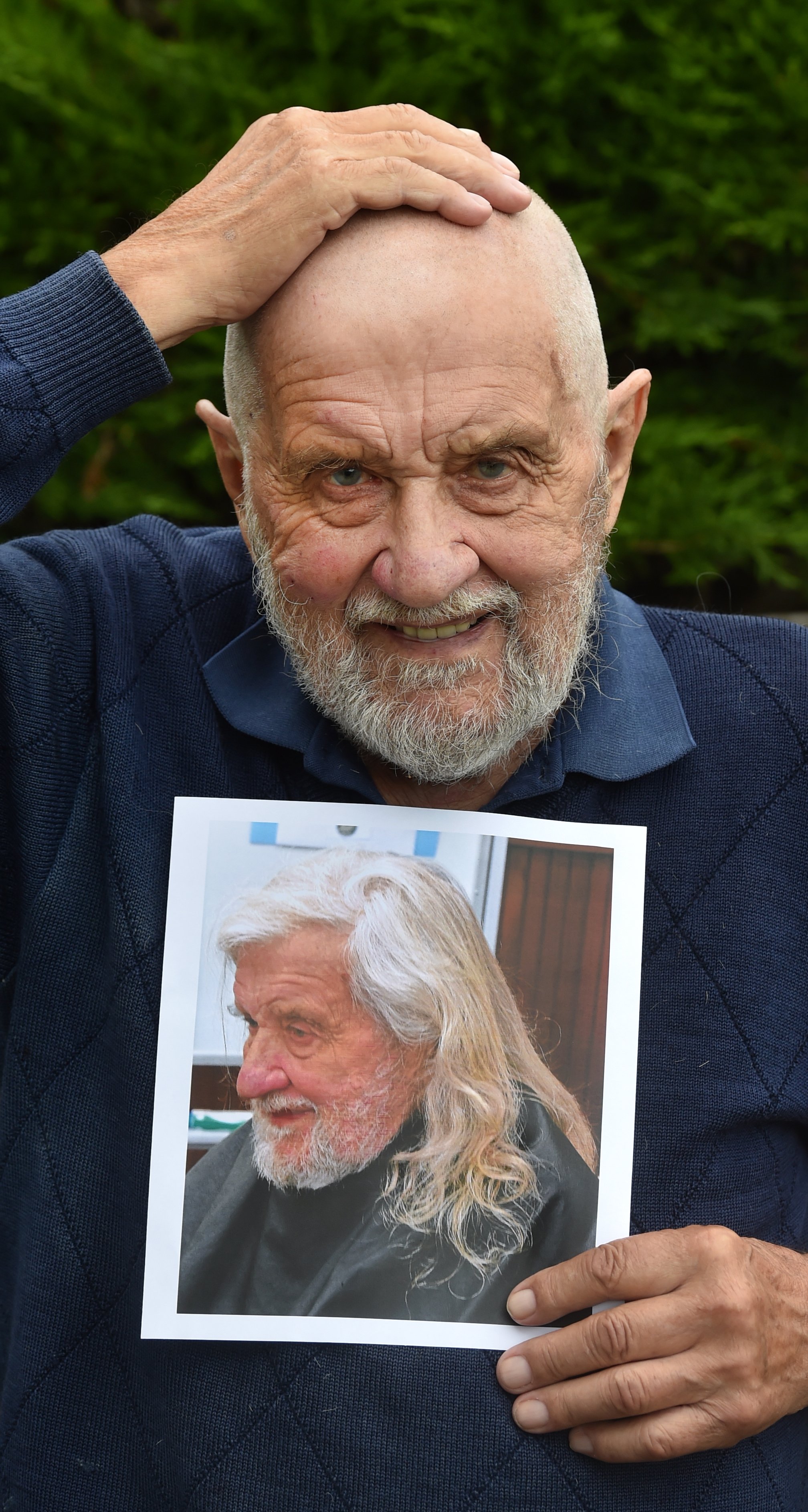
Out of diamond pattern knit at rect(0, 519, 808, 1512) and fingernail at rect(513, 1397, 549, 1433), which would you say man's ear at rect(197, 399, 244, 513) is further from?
fingernail at rect(513, 1397, 549, 1433)

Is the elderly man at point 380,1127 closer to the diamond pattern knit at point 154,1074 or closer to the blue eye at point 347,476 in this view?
the diamond pattern knit at point 154,1074

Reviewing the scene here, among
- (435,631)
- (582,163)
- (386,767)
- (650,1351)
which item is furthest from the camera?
(582,163)

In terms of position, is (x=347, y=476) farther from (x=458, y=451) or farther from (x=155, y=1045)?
(x=155, y=1045)

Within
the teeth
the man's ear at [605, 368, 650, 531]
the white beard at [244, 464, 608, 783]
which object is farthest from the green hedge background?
the teeth

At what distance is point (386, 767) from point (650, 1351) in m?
0.77

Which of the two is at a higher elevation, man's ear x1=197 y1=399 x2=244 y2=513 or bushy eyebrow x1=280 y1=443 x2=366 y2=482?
bushy eyebrow x1=280 y1=443 x2=366 y2=482

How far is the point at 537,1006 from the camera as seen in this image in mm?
1507

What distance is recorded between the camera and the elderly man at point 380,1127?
1.46 metres

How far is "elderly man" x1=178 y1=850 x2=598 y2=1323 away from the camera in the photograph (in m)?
1.46

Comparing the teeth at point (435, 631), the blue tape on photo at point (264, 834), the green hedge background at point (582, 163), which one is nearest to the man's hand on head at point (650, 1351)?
the blue tape on photo at point (264, 834)

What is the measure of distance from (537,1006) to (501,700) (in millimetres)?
375

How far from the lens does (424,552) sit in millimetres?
1425

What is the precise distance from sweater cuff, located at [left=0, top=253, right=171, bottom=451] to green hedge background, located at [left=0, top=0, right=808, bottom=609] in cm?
120

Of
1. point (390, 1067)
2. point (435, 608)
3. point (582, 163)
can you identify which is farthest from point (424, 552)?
point (582, 163)
